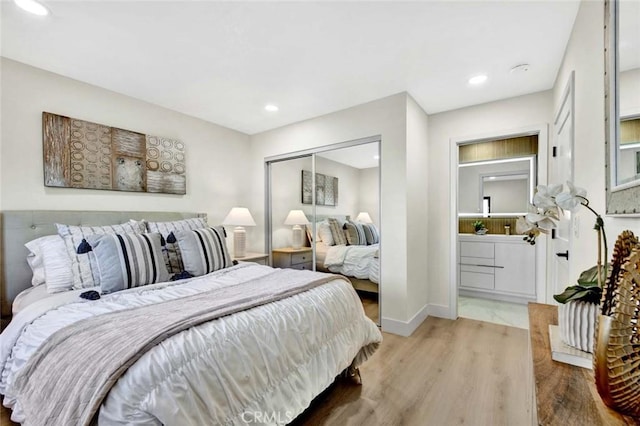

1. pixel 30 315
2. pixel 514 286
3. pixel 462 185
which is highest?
pixel 462 185

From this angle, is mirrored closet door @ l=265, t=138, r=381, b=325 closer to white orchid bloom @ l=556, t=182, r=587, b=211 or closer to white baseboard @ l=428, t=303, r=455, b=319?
white baseboard @ l=428, t=303, r=455, b=319

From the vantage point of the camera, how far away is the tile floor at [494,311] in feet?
10.5

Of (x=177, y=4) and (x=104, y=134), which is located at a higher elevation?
(x=177, y=4)

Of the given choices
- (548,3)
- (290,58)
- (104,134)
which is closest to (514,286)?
(548,3)

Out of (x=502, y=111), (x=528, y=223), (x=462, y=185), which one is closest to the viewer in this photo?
(x=528, y=223)

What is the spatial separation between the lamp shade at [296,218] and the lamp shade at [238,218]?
1.62 feet

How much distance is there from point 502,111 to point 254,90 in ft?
8.67

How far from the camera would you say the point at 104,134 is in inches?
102

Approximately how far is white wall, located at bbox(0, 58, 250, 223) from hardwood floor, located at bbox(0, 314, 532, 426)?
63.3 inches

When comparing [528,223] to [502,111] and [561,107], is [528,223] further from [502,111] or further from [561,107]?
[502,111]

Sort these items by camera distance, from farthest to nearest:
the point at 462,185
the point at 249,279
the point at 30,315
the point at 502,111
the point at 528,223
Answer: the point at 462,185
the point at 502,111
the point at 249,279
the point at 30,315
the point at 528,223

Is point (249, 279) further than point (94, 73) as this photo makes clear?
No

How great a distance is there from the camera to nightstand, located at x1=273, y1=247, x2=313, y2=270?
12.1ft

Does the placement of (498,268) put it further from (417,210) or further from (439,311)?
(417,210)
